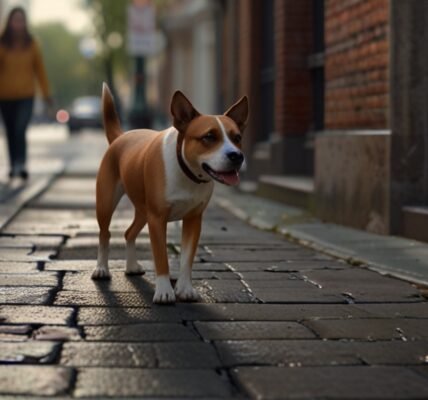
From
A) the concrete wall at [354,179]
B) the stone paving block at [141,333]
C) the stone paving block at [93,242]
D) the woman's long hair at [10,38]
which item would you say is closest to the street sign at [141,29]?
the woman's long hair at [10,38]

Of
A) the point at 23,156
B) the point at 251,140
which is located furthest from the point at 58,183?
the point at 251,140

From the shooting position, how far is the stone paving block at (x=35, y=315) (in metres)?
5.08

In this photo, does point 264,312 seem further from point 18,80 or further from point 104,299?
point 18,80

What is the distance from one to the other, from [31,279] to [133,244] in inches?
26.4

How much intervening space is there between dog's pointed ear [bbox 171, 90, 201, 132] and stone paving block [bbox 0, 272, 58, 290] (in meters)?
1.25

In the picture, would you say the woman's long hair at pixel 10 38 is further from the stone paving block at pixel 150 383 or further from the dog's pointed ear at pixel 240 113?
the stone paving block at pixel 150 383

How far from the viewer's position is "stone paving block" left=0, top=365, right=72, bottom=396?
382cm

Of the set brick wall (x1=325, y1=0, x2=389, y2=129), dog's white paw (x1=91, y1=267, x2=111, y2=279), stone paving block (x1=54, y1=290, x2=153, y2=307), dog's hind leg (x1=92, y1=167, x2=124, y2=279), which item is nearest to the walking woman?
brick wall (x1=325, y1=0, x2=389, y2=129)

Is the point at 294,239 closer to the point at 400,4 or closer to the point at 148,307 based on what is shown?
the point at 400,4

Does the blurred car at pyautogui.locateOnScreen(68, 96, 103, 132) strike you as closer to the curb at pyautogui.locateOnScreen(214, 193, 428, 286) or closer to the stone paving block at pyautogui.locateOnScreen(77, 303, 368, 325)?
the curb at pyautogui.locateOnScreen(214, 193, 428, 286)

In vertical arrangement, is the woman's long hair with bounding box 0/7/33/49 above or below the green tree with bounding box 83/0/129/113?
below

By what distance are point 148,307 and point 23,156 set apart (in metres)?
9.38

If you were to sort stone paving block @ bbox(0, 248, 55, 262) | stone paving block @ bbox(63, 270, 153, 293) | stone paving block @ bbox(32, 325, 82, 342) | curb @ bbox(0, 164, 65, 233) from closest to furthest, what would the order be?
1. stone paving block @ bbox(32, 325, 82, 342)
2. stone paving block @ bbox(63, 270, 153, 293)
3. stone paving block @ bbox(0, 248, 55, 262)
4. curb @ bbox(0, 164, 65, 233)

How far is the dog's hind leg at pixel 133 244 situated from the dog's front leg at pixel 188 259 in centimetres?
73
